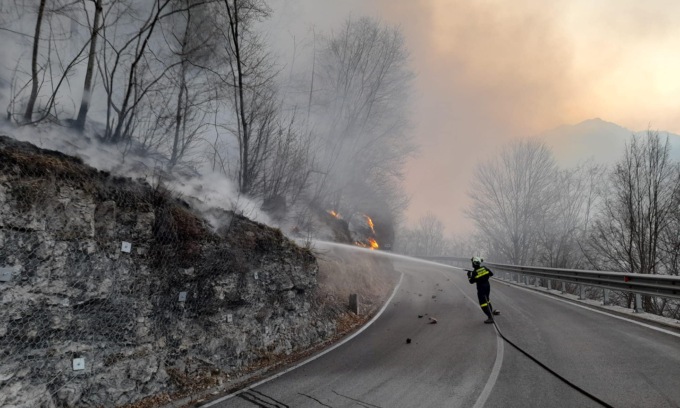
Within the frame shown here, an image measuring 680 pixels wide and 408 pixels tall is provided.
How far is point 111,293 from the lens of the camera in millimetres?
4879

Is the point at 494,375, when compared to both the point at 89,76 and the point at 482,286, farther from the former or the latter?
the point at 89,76

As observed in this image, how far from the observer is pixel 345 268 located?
41.7ft

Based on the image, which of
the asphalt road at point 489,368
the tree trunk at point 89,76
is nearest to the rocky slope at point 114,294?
the asphalt road at point 489,368

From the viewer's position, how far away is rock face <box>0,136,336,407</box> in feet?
13.2

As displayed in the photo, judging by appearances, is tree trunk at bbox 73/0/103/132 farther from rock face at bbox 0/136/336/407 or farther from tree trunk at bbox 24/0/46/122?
rock face at bbox 0/136/336/407

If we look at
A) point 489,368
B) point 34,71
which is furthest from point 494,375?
→ point 34,71

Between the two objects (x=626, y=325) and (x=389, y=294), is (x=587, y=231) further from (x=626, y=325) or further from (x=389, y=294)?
(x=626, y=325)

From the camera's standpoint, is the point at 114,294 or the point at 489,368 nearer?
the point at 114,294

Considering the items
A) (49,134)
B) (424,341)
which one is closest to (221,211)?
(49,134)

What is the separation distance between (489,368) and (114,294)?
531cm

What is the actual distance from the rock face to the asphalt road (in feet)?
3.86

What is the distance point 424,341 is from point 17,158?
272 inches

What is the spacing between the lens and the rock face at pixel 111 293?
402 cm

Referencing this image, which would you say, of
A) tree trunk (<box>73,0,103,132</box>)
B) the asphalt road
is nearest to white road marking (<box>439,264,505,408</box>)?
the asphalt road
